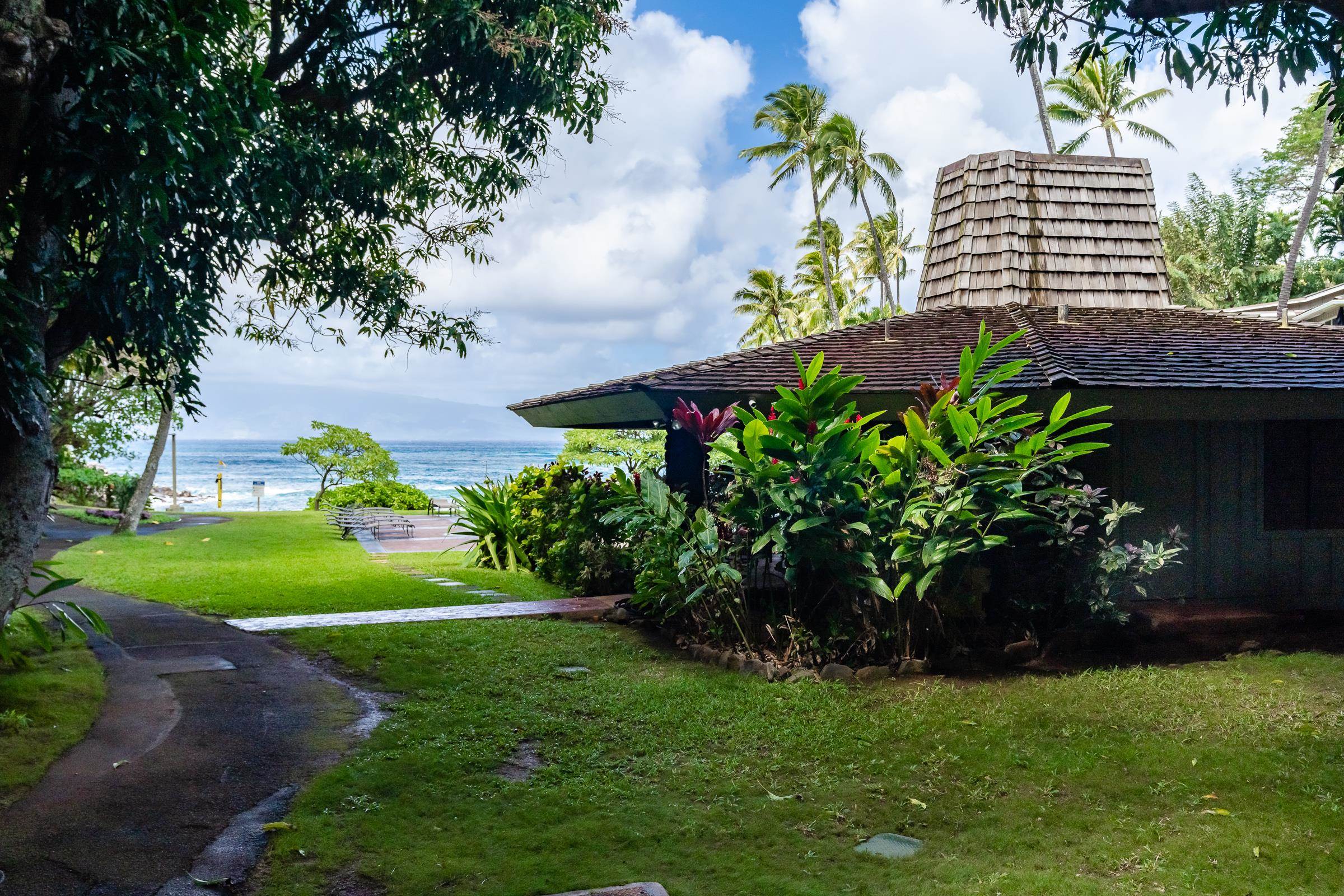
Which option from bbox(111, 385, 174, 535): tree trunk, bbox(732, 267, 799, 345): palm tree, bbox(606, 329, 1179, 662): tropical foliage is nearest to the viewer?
bbox(606, 329, 1179, 662): tropical foliage

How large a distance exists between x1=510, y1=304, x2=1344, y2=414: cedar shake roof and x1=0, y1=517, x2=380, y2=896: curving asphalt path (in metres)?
4.02

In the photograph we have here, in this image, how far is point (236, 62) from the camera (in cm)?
739

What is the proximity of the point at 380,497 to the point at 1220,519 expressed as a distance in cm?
2216

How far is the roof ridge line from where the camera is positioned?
7.35 metres

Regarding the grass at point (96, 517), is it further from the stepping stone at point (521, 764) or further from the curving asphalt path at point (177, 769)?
the stepping stone at point (521, 764)

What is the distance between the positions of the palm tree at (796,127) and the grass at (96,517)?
23.5 meters

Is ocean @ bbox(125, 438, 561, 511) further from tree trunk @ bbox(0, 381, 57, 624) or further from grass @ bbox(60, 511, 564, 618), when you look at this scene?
tree trunk @ bbox(0, 381, 57, 624)

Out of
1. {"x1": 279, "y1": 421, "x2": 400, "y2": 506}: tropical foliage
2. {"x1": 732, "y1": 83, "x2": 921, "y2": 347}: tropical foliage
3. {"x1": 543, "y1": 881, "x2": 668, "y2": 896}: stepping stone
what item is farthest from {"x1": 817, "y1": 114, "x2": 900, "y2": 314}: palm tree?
{"x1": 543, "y1": 881, "x2": 668, "y2": 896}: stepping stone

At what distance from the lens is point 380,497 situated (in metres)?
26.3

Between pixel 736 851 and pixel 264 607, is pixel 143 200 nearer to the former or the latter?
pixel 736 851

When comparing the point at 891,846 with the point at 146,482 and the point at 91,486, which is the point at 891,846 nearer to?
the point at 146,482

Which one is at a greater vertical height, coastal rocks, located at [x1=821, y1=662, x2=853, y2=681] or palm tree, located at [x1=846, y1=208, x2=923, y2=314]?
palm tree, located at [x1=846, y1=208, x2=923, y2=314]

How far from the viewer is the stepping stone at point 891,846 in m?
3.88

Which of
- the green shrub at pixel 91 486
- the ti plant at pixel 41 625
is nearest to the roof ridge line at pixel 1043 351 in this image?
the ti plant at pixel 41 625
